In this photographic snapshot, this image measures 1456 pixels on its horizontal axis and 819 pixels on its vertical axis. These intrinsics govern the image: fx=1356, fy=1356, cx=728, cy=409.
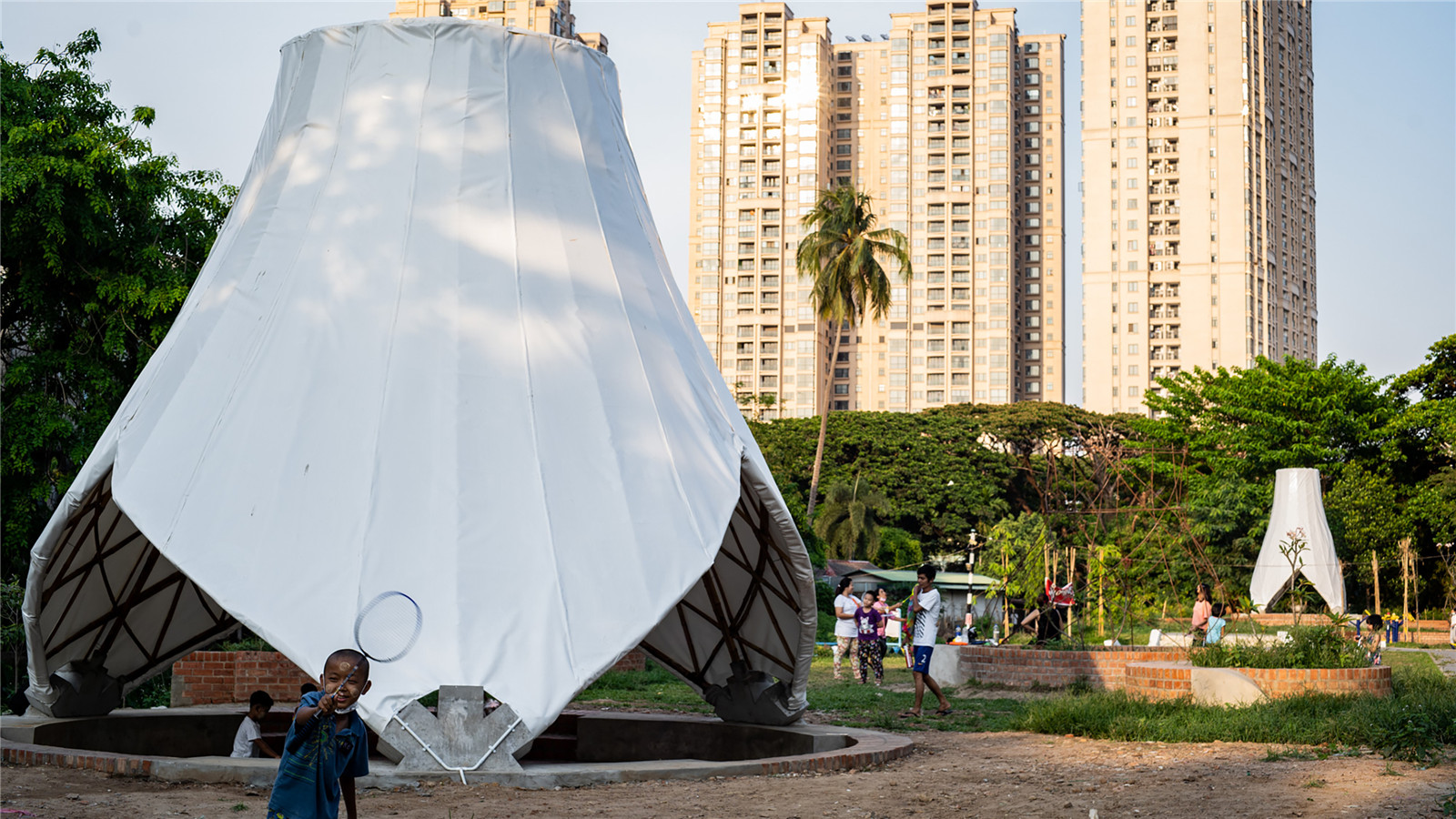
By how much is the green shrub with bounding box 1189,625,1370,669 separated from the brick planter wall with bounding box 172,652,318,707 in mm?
8496

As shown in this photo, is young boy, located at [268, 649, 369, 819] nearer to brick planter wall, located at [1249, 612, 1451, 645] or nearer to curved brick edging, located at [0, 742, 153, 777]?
curved brick edging, located at [0, 742, 153, 777]

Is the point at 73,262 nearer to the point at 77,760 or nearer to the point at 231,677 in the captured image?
the point at 231,677

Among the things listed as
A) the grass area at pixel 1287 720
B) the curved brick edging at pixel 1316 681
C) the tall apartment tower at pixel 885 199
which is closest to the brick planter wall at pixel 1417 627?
the curved brick edging at pixel 1316 681

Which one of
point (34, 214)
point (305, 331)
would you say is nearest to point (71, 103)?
point (34, 214)

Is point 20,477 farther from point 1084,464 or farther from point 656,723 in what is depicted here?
point 1084,464

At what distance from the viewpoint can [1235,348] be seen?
81.6m

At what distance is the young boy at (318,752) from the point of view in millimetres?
4648

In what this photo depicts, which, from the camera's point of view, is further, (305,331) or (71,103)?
(71,103)

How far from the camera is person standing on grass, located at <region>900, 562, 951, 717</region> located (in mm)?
12492

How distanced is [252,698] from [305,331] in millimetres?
2710

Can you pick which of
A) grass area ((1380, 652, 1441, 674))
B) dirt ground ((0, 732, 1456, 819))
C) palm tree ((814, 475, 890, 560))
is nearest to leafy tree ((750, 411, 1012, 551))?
palm tree ((814, 475, 890, 560))

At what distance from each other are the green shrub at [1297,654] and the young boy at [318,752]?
9.02 meters

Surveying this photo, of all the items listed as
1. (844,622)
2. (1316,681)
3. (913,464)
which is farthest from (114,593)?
(913,464)

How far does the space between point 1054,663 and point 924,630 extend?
3.75 metres
